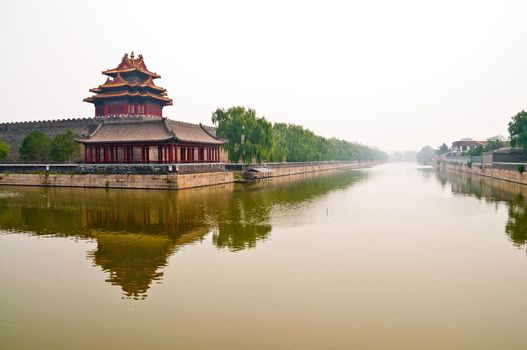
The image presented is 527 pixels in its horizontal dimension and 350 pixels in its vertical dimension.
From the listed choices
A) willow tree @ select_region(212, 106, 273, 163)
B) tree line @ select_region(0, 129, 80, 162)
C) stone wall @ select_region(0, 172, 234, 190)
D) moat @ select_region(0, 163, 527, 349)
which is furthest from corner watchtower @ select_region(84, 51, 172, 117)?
moat @ select_region(0, 163, 527, 349)

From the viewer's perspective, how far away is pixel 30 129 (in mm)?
57906

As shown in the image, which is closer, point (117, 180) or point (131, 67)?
point (117, 180)

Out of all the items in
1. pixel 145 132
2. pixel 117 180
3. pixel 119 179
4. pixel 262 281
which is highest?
pixel 145 132

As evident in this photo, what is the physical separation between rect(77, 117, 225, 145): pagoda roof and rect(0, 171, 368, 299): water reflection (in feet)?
27.0

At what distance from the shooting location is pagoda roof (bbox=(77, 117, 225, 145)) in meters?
42.0

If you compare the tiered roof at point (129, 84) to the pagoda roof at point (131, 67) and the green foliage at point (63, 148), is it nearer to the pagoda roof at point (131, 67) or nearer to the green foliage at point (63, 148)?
the pagoda roof at point (131, 67)

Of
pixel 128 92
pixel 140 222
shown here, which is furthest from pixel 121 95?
pixel 140 222

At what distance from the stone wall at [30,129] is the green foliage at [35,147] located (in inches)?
147

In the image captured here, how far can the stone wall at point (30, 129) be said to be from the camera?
56.0m

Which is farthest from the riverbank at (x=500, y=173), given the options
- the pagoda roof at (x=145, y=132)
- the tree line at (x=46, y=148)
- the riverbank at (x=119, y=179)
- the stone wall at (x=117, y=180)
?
the tree line at (x=46, y=148)

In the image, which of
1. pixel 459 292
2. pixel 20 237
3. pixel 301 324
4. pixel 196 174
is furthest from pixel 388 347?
pixel 196 174

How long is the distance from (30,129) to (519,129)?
69646 millimetres

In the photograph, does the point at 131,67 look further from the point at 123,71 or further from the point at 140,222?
the point at 140,222

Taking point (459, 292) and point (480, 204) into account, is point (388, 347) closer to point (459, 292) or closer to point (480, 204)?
point (459, 292)
